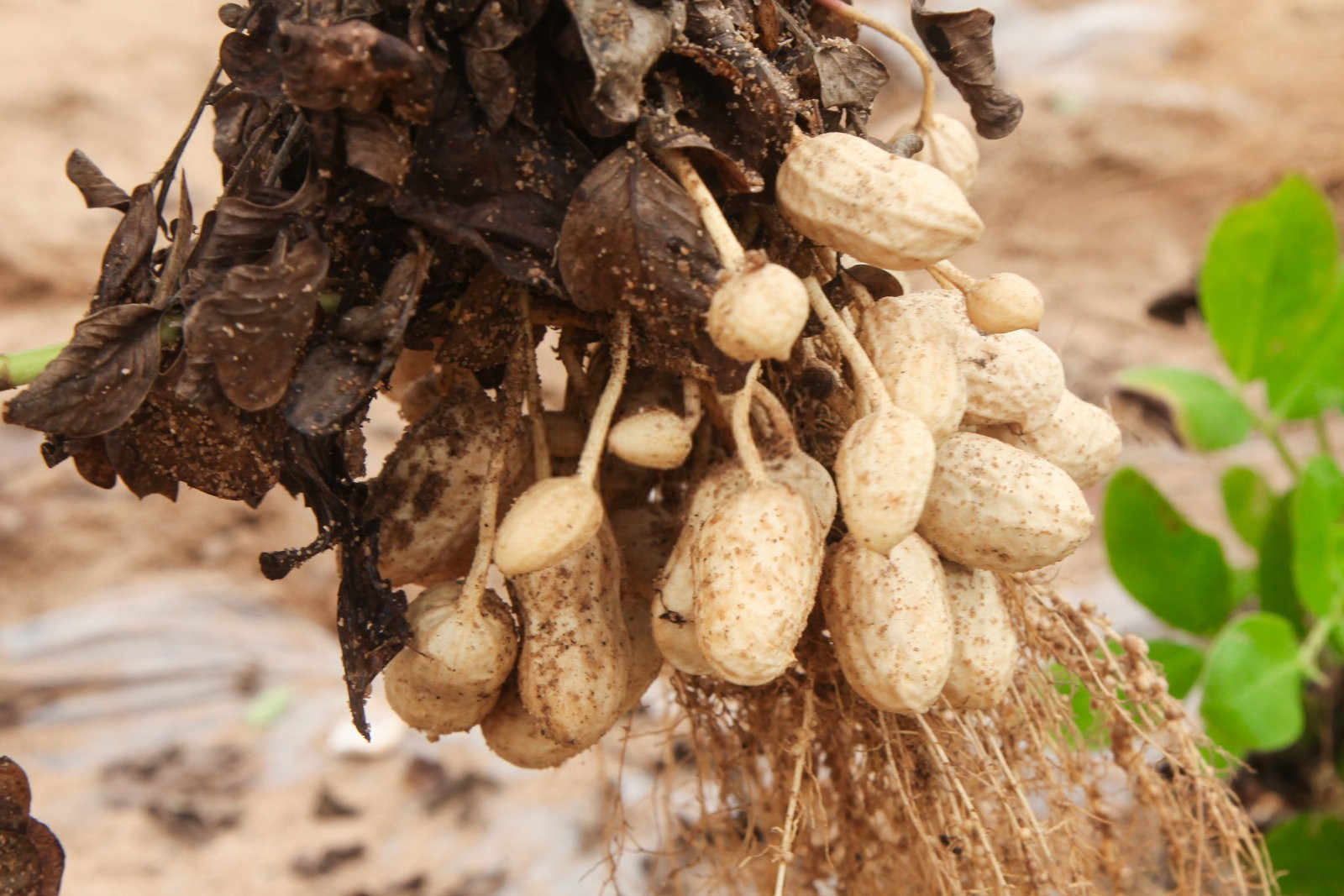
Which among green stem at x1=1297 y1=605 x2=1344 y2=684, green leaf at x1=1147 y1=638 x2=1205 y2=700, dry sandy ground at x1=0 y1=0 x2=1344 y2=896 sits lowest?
dry sandy ground at x1=0 y1=0 x2=1344 y2=896

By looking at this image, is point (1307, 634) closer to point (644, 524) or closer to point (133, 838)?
point (644, 524)

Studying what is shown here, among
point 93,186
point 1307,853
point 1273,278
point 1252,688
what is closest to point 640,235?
point 93,186

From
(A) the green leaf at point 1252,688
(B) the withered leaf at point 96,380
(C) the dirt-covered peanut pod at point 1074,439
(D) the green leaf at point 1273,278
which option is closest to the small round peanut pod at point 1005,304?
(C) the dirt-covered peanut pod at point 1074,439

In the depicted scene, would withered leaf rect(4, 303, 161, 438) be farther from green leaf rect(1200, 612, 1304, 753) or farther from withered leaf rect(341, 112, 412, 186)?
green leaf rect(1200, 612, 1304, 753)

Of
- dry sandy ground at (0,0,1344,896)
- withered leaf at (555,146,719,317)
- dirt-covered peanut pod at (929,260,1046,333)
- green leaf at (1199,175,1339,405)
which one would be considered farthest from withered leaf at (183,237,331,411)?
green leaf at (1199,175,1339,405)

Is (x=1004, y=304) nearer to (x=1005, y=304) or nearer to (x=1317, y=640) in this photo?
(x=1005, y=304)

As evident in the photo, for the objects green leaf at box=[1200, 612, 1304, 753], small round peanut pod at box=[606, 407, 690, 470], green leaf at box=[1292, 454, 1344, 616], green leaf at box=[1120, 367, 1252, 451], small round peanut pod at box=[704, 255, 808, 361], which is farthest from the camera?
green leaf at box=[1120, 367, 1252, 451]
